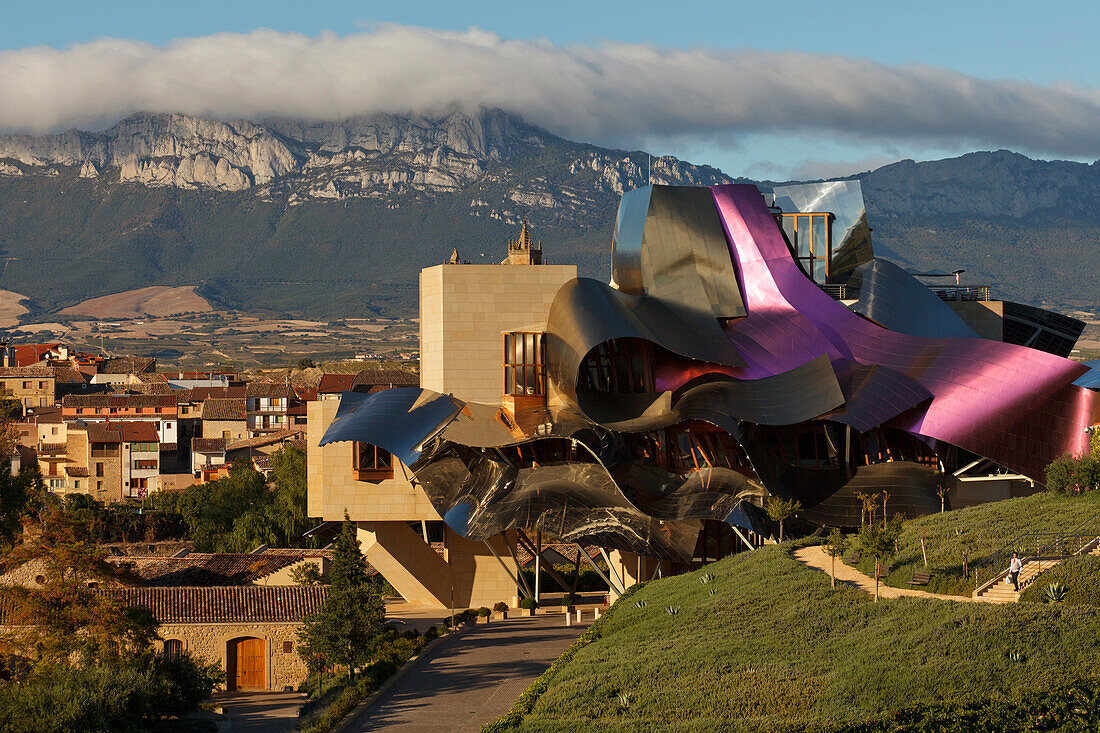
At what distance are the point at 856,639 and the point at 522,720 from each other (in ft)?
20.3

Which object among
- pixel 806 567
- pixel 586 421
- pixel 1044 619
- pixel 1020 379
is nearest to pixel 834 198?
pixel 1020 379

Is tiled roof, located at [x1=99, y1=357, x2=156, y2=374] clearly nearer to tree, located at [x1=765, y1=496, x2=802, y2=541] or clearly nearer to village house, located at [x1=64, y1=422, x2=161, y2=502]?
village house, located at [x1=64, y1=422, x2=161, y2=502]

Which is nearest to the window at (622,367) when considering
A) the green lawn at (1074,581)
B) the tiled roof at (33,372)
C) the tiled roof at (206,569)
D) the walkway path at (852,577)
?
the tiled roof at (206,569)

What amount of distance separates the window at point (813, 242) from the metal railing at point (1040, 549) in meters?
29.5

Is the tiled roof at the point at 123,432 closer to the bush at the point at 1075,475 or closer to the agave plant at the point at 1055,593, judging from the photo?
the bush at the point at 1075,475

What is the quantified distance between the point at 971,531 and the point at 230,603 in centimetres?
2318

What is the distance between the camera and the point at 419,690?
34.3 m

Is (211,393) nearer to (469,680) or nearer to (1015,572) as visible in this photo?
(469,680)

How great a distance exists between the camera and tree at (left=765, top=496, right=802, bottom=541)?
42.5 m

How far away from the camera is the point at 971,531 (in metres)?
34.7

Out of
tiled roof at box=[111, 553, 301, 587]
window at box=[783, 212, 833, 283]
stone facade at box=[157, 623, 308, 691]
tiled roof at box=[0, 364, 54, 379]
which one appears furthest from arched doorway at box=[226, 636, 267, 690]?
tiled roof at box=[0, 364, 54, 379]

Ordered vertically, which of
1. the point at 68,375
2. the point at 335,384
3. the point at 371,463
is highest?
the point at 68,375

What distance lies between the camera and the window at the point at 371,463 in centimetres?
5531

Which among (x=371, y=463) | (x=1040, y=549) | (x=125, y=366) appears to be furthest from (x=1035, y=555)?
(x=125, y=366)
